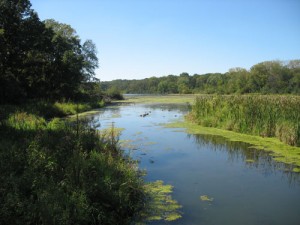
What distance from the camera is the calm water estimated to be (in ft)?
18.3

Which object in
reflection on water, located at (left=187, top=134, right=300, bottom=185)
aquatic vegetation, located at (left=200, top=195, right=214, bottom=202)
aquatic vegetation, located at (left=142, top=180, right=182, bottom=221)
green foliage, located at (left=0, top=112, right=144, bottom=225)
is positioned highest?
green foliage, located at (left=0, top=112, right=144, bottom=225)

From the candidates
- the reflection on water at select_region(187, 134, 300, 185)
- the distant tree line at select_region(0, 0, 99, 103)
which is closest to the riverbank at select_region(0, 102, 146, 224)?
the reflection on water at select_region(187, 134, 300, 185)

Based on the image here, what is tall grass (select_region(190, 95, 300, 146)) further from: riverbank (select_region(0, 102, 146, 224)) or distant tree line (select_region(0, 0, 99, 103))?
distant tree line (select_region(0, 0, 99, 103))

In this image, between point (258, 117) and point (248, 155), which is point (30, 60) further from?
point (248, 155)

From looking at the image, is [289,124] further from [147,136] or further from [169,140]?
[147,136]

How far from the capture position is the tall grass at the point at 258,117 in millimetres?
11664

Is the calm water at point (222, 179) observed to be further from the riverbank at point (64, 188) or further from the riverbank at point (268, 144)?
the riverbank at point (64, 188)

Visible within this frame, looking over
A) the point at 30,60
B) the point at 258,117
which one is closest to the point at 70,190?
the point at 258,117

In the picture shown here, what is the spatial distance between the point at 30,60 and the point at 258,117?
A: 847 inches

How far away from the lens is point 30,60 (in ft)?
88.7

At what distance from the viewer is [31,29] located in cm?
2570

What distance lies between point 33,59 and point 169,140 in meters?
19.6

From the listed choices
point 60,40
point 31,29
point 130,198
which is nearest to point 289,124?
point 130,198

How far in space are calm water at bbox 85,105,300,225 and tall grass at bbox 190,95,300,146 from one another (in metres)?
1.77
